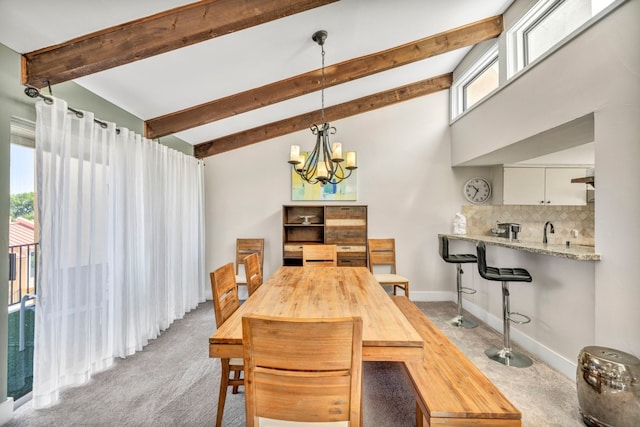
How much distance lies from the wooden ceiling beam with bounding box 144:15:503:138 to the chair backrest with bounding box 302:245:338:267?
1.77 meters

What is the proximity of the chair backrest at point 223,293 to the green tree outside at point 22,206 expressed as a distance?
5.88 feet

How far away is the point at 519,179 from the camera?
4.02 metres

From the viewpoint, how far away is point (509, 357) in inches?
101

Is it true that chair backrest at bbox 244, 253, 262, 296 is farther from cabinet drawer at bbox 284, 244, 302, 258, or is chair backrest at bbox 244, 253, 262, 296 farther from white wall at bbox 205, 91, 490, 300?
white wall at bbox 205, 91, 490, 300

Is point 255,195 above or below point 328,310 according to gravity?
above

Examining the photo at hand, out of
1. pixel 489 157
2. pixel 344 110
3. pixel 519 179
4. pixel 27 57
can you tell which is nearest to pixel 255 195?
pixel 344 110

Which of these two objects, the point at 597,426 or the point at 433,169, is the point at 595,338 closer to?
the point at 597,426

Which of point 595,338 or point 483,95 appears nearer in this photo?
point 595,338

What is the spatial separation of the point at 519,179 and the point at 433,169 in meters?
1.14

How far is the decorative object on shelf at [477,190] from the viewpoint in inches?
170

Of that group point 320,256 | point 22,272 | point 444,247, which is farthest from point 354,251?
point 22,272

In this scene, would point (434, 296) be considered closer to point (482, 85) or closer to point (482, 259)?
point (482, 259)

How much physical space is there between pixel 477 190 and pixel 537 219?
2.80 ft

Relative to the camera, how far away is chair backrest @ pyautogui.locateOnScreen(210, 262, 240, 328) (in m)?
1.66
